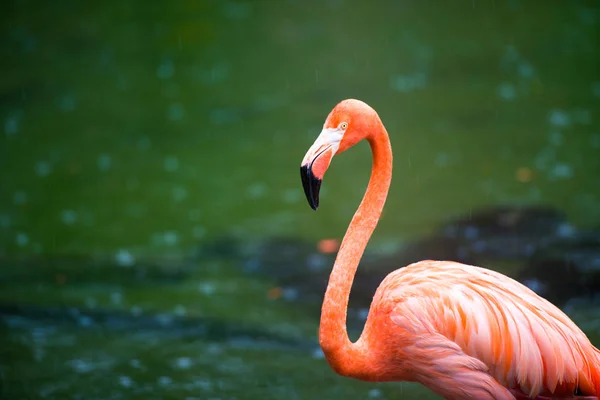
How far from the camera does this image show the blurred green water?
587 cm

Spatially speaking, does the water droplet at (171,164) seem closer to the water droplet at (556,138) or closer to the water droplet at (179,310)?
the water droplet at (179,310)

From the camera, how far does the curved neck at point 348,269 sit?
393 centimetres

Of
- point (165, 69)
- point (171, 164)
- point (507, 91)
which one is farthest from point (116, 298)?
point (507, 91)

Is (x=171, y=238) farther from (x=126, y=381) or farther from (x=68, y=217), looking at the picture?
(x=126, y=381)

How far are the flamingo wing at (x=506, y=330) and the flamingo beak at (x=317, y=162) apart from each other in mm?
697

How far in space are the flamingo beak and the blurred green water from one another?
182cm

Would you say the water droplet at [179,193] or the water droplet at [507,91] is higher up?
the water droplet at [507,91]

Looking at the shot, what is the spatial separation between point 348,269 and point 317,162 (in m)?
0.59

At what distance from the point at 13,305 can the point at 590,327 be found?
416 cm

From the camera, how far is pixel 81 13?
12.3 meters

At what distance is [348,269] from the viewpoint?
13.3 feet

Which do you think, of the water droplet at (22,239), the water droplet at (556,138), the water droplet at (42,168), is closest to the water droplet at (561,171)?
the water droplet at (556,138)

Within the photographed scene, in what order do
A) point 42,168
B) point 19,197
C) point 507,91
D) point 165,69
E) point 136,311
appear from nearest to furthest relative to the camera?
1. point 136,311
2. point 19,197
3. point 42,168
4. point 507,91
5. point 165,69

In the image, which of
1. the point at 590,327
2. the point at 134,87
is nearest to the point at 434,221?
the point at 590,327
